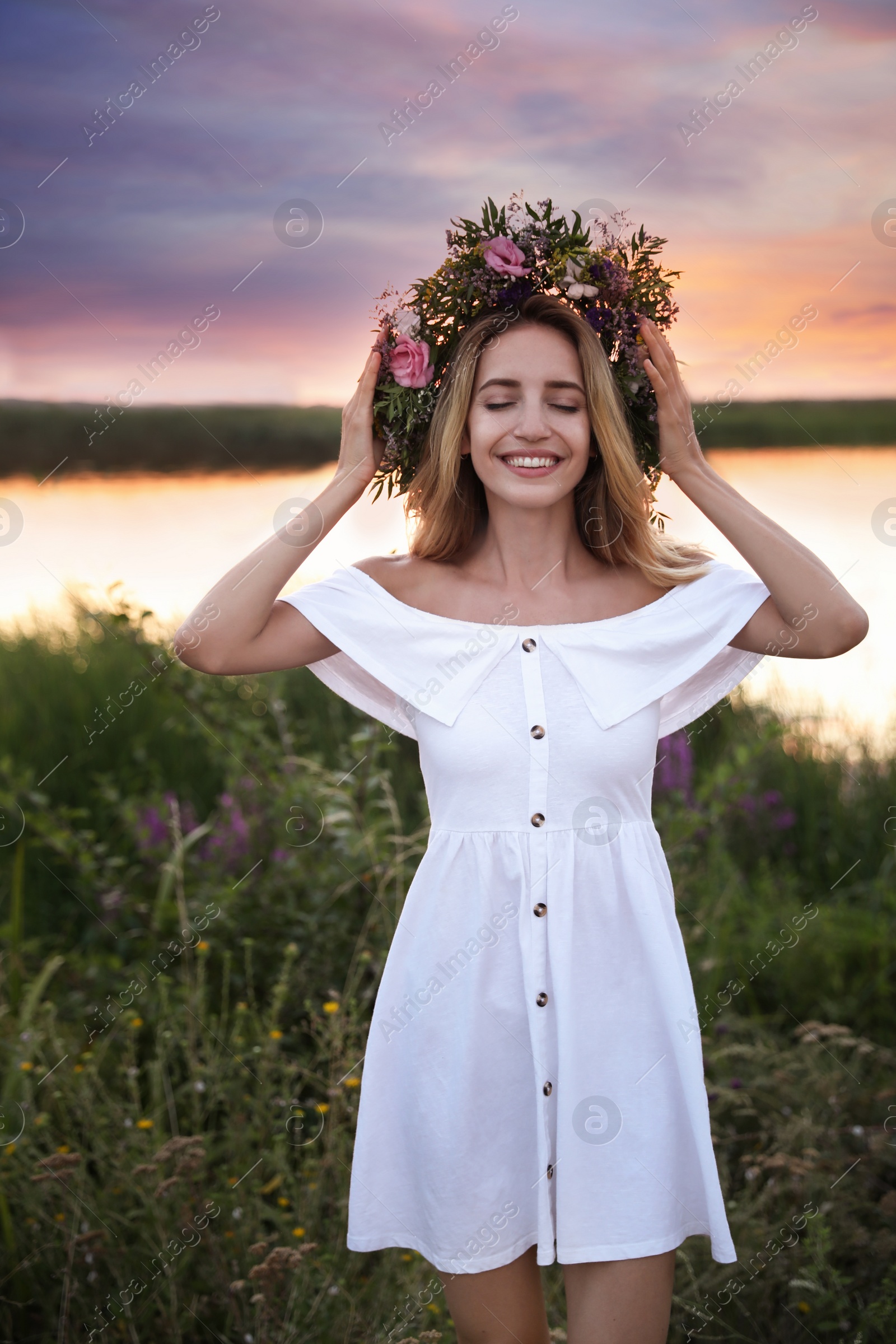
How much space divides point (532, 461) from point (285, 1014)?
2507 millimetres

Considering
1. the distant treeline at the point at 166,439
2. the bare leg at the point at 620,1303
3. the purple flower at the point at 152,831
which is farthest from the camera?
the distant treeline at the point at 166,439

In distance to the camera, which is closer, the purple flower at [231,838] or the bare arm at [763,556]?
the bare arm at [763,556]

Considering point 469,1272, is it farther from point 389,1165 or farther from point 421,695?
point 421,695

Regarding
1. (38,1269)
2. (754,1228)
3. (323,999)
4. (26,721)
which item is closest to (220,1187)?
(38,1269)

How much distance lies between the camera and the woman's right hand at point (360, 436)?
234cm

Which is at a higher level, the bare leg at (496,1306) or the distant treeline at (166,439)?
the distant treeline at (166,439)

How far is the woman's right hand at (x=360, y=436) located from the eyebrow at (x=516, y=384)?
0.87 feet

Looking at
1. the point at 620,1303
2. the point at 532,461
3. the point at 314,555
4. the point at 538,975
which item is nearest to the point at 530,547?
the point at 532,461

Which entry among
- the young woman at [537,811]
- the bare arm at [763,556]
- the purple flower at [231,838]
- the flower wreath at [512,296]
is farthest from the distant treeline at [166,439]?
the bare arm at [763,556]

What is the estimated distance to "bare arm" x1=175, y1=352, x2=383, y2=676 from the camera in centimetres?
224

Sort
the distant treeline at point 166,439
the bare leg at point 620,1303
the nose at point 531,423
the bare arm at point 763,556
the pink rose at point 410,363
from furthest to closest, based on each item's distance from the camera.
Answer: the distant treeline at point 166,439, the pink rose at point 410,363, the nose at point 531,423, the bare arm at point 763,556, the bare leg at point 620,1303

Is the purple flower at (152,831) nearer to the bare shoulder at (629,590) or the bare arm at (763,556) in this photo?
the bare shoulder at (629,590)

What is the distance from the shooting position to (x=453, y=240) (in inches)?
97.0

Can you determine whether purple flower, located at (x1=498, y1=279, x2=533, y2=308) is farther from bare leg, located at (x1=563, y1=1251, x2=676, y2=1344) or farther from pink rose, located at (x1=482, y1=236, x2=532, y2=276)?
bare leg, located at (x1=563, y1=1251, x2=676, y2=1344)
